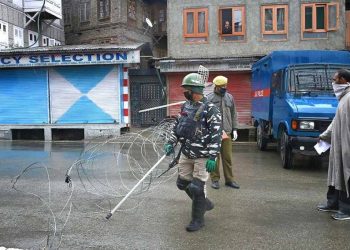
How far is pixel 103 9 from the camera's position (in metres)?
34.4

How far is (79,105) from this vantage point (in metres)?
18.1

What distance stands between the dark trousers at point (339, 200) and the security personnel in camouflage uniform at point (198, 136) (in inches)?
72.0

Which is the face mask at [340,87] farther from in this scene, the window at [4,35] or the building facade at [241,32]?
the window at [4,35]

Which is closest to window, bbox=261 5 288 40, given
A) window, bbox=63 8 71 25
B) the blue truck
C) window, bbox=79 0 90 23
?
the blue truck

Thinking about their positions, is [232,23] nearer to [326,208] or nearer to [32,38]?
[326,208]

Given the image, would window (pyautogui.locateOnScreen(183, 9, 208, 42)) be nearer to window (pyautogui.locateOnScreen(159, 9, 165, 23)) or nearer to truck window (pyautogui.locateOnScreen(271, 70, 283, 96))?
truck window (pyautogui.locateOnScreen(271, 70, 283, 96))

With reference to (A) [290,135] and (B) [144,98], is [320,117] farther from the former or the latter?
(B) [144,98]

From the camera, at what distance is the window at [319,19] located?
20328 mm

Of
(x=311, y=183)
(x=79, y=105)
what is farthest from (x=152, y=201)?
(x=79, y=105)

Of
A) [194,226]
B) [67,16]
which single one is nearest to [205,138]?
[194,226]

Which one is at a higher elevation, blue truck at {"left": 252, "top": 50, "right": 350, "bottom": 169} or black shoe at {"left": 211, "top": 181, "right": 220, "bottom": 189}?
blue truck at {"left": 252, "top": 50, "right": 350, "bottom": 169}

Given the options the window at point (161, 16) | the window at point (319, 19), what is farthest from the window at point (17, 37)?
the window at point (319, 19)

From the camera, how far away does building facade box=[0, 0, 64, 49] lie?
2733 cm

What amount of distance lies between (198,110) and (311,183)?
390 centimetres
